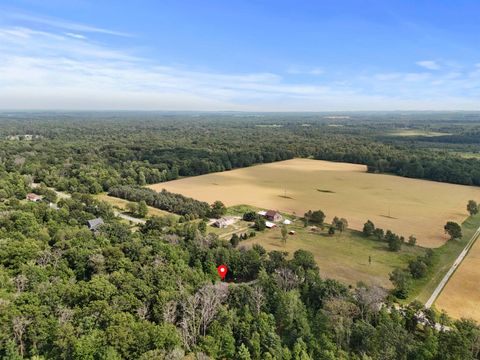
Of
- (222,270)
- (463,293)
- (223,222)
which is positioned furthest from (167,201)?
(463,293)

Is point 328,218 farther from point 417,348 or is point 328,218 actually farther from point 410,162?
point 410,162

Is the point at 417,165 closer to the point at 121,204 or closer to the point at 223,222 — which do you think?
the point at 223,222

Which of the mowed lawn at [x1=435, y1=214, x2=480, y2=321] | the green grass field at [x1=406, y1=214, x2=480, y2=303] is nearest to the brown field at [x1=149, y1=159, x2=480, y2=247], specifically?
the green grass field at [x1=406, y1=214, x2=480, y2=303]

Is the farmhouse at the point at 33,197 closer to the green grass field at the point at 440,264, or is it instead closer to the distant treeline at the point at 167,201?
the distant treeline at the point at 167,201

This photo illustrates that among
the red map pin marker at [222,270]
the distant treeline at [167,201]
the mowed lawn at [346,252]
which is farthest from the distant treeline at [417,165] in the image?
the red map pin marker at [222,270]

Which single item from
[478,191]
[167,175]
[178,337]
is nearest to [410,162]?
[478,191]
